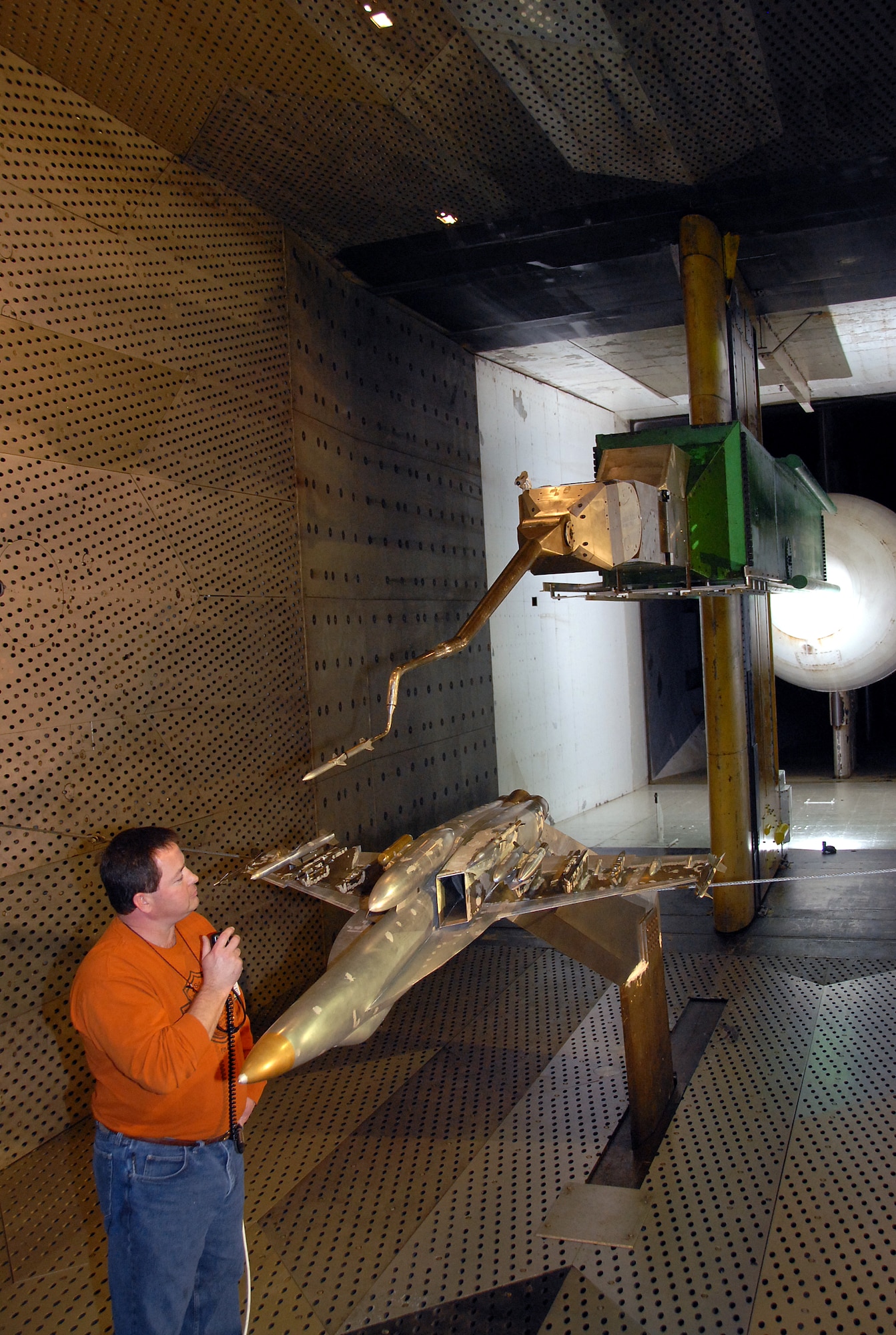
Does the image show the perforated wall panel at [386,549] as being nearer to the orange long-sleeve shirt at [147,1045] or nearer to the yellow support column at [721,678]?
the yellow support column at [721,678]

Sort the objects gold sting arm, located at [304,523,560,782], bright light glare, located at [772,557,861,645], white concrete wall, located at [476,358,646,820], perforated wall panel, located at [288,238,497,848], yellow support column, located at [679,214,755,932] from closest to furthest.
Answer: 1. gold sting arm, located at [304,523,560,782]
2. perforated wall panel, located at [288,238,497,848]
3. yellow support column, located at [679,214,755,932]
4. white concrete wall, located at [476,358,646,820]
5. bright light glare, located at [772,557,861,645]

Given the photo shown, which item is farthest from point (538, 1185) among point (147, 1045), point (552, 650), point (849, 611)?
point (849, 611)

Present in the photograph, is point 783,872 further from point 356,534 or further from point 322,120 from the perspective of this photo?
point 322,120

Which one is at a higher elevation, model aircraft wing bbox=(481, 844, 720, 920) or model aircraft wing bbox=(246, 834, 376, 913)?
model aircraft wing bbox=(246, 834, 376, 913)

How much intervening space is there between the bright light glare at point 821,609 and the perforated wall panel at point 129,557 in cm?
624

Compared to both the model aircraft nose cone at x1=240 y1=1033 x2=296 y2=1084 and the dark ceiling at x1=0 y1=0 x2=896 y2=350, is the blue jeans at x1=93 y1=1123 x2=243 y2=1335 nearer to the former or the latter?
the model aircraft nose cone at x1=240 y1=1033 x2=296 y2=1084

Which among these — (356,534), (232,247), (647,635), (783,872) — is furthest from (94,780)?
(647,635)

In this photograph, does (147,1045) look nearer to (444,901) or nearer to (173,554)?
(444,901)

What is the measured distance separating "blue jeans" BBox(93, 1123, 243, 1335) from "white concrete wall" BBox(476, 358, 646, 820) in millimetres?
5669

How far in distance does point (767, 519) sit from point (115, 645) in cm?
401

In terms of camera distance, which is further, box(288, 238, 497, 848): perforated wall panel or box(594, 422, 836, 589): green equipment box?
box(288, 238, 497, 848): perforated wall panel

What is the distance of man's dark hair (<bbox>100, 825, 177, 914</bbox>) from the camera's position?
227 cm

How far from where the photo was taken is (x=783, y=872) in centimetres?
701

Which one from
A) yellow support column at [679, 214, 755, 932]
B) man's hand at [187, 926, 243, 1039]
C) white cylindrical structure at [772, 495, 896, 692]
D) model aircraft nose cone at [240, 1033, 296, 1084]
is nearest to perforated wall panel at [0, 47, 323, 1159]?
man's hand at [187, 926, 243, 1039]
